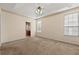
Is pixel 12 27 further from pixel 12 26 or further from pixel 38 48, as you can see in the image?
pixel 38 48

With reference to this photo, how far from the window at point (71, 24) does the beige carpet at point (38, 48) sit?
0.28 metres

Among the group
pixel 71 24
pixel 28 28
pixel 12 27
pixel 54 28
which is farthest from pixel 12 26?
pixel 71 24

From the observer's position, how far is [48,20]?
222 centimetres

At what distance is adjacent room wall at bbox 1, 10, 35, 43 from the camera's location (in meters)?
2.02

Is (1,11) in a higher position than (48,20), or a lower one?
higher

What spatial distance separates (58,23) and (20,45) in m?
0.89

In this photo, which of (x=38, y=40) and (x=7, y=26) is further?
(x=38, y=40)

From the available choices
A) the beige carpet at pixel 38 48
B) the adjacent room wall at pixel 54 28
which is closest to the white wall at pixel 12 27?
the beige carpet at pixel 38 48

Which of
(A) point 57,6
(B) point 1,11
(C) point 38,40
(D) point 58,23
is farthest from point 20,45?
(A) point 57,6

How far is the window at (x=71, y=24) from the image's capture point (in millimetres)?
2140

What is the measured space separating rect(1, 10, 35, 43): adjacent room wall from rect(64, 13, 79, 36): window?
668 mm
